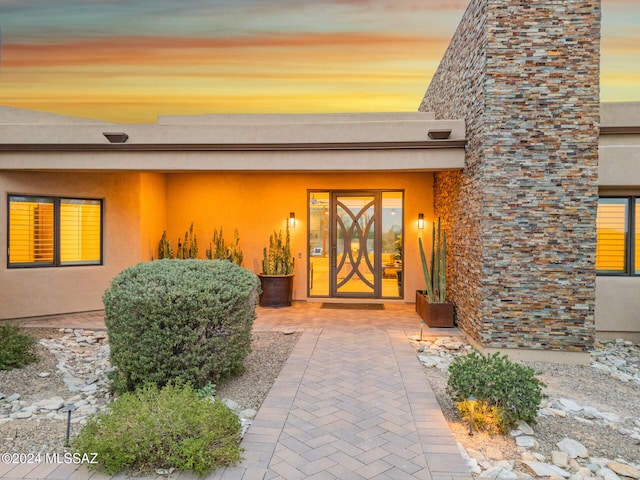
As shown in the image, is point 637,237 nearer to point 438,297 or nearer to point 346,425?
point 438,297

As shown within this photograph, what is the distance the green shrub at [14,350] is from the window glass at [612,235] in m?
8.97

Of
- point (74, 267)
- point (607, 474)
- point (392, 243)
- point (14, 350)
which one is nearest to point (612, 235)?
point (392, 243)

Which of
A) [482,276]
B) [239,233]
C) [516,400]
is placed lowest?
[516,400]

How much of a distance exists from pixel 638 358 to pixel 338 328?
468 centimetres

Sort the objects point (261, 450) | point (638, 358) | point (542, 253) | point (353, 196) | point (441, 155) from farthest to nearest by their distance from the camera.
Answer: point (353, 196), point (441, 155), point (638, 358), point (542, 253), point (261, 450)

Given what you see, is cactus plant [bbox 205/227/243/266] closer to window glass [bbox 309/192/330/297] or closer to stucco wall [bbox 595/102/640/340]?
window glass [bbox 309/192/330/297]

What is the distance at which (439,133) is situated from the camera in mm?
6742

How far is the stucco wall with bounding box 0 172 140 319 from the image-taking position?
7.73 m

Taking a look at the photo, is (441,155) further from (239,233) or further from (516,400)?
(239,233)

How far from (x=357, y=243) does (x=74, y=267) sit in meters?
6.15

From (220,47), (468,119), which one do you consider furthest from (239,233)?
(468,119)

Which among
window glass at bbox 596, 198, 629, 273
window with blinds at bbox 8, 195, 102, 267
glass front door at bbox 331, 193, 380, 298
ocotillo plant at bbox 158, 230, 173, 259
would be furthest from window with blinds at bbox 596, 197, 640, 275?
window with blinds at bbox 8, 195, 102, 267

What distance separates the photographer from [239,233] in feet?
33.8

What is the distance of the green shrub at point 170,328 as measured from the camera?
4.06 metres
